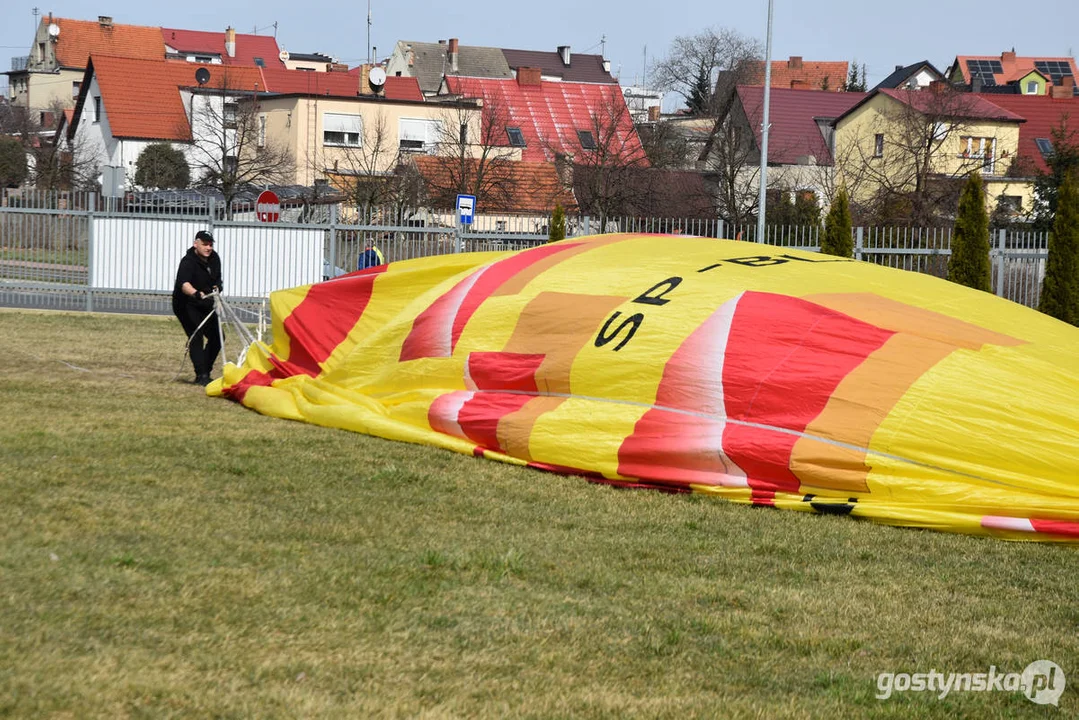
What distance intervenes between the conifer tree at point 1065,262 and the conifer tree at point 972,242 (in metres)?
0.86

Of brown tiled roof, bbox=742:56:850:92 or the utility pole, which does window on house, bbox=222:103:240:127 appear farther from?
brown tiled roof, bbox=742:56:850:92

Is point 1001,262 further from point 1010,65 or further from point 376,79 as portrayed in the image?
point 1010,65

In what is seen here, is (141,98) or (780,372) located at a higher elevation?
(141,98)

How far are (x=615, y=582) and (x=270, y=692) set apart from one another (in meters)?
1.87

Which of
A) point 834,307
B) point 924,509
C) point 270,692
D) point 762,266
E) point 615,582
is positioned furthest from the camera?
point 762,266

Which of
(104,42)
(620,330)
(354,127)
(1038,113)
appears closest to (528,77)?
(354,127)

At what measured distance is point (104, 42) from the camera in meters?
89.8

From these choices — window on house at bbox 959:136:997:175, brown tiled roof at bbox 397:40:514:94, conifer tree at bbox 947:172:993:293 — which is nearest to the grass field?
conifer tree at bbox 947:172:993:293

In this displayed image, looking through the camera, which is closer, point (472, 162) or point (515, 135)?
point (472, 162)

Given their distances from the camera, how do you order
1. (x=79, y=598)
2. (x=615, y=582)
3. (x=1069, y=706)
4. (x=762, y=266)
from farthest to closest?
(x=762, y=266) < (x=615, y=582) < (x=79, y=598) < (x=1069, y=706)

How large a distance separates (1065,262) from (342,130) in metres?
33.9

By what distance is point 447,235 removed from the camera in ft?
73.4

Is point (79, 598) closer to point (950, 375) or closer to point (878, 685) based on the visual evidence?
point (878, 685)

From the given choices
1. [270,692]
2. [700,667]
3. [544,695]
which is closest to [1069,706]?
[700,667]
